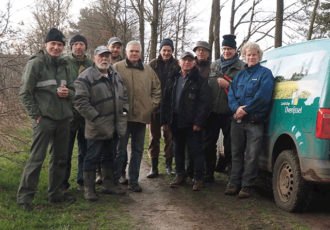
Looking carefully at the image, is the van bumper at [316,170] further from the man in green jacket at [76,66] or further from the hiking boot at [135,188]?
the man in green jacket at [76,66]

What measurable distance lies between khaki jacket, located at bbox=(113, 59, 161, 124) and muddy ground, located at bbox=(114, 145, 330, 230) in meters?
1.23

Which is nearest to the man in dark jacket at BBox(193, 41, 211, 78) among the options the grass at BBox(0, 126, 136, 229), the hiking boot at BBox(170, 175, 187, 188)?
the hiking boot at BBox(170, 175, 187, 188)

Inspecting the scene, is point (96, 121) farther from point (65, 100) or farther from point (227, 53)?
point (227, 53)

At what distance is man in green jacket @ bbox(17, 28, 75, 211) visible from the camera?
4.38 meters

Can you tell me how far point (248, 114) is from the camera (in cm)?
502

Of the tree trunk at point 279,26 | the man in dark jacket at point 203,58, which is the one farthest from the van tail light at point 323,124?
the tree trunk at point 279,26

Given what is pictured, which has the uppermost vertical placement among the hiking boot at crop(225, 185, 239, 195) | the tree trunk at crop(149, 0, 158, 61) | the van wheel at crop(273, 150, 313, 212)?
the tree trunk at crop(149, 0, 158, 61)

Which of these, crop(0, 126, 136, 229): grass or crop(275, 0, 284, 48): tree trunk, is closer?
crop(0, 126, 136, 229): grass

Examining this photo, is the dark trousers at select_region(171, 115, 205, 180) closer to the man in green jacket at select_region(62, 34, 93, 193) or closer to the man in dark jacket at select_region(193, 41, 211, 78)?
the man in dark jacket at select_region(193, 41, 211, 78)

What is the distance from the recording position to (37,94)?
14.7 ft

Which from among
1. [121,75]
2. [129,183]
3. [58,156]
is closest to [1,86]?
[58,156]

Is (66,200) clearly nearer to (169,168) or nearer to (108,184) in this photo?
(108,184)

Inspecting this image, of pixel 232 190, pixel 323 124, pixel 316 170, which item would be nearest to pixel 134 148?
pixel 232 190

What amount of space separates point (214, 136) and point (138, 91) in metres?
1.54
